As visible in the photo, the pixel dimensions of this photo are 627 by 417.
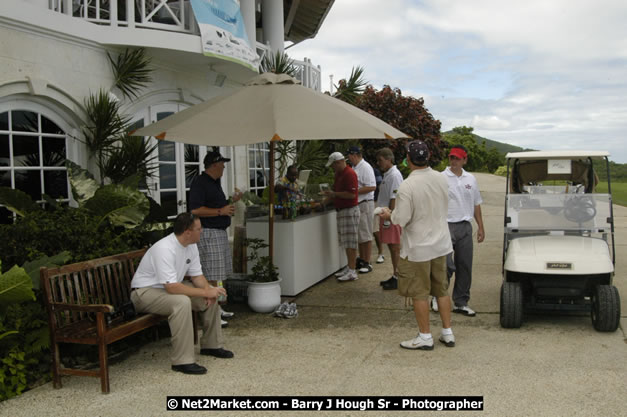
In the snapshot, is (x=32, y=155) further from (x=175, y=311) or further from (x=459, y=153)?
(x=459, y=153)

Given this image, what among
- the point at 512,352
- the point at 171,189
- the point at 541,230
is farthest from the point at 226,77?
the point at 512,352

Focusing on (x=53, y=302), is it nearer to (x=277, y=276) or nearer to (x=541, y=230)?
(x=277, y=276)

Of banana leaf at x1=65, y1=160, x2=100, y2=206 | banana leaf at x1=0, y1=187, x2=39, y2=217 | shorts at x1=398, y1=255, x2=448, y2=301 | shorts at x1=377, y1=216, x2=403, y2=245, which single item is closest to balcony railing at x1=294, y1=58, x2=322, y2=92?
shorts at x1=377, y1=216, x2=403, y2=245

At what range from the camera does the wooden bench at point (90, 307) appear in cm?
433

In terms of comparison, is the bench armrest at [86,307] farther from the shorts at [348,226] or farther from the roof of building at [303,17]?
the roof of building at [303,17]

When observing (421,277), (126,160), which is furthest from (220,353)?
(126,160)

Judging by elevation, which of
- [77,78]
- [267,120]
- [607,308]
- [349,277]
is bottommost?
[349,277]

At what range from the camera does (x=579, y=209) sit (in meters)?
6.08

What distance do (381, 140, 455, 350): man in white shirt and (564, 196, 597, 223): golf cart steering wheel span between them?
1.76m

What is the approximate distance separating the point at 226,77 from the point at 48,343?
24.0ft

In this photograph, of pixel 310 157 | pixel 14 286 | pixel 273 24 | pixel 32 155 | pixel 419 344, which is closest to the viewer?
pixel 14 286

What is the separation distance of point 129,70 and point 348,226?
381 cm

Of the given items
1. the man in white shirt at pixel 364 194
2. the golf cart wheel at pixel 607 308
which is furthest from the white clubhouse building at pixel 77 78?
the golf cart wheel at pixel 607 308

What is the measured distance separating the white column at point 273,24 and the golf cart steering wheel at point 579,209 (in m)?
8.71
